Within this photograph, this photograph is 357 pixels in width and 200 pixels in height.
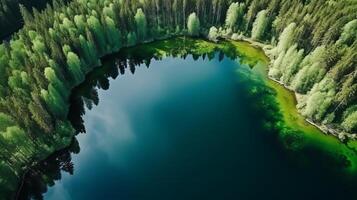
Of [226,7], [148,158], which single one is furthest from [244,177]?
[226,7]

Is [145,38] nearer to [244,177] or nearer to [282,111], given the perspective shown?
[282,111]

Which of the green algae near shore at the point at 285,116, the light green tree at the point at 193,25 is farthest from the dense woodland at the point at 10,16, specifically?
the light green tree at the point at 193,25

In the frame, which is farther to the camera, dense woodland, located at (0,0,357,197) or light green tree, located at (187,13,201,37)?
light green tree, located at (187,13,201,37)

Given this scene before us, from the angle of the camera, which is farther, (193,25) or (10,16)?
(10,16)

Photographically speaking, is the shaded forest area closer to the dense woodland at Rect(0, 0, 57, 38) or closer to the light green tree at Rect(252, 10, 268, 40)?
the dense woodland at Rect(0, 0, 57, 38)

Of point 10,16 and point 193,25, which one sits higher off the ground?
point 10,16

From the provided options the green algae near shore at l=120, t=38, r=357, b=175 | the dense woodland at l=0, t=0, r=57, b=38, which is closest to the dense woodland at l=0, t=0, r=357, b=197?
the dense woodland at l=0, t=0, r=57, b=38

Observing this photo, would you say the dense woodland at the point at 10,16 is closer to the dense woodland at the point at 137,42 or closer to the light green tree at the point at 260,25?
the dense woodland at the point at 137,42

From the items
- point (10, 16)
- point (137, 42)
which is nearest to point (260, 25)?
point (137, 42)

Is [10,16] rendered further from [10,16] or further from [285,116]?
[285,116]
